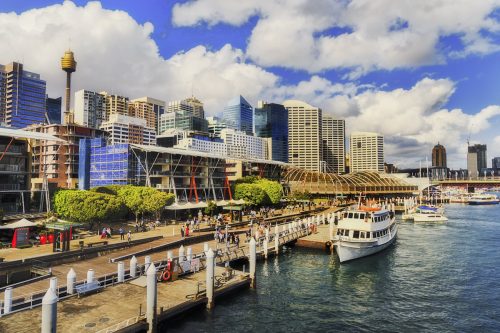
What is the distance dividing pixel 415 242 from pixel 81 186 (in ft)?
281

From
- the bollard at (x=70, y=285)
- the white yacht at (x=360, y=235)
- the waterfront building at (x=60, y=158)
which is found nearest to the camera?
the bollard at (x=70, y=285)

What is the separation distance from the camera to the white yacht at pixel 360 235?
179ft

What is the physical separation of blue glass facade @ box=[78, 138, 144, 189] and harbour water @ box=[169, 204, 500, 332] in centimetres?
4537

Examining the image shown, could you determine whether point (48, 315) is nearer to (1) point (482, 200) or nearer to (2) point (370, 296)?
(2) point (370, 296)

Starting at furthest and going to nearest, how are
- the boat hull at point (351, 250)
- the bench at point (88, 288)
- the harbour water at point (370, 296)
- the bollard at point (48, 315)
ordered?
1. the boat hull at point (351, 250)
2. the harbour water at point (370, 296)
3. the bench at point (88, 288)
4. the bollard at point (48, 315)

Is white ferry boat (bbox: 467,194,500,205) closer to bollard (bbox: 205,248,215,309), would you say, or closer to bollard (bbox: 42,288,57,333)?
bollard (bbox: 205,248,215,309)

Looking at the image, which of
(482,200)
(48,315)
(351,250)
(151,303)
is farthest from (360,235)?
(482,200)

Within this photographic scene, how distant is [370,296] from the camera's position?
4066 cm

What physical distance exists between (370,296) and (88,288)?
28.5 m

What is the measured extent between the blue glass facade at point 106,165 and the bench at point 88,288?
5777 centimetres

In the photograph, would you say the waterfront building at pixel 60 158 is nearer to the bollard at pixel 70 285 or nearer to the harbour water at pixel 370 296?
the harbour water at pixel 370 296

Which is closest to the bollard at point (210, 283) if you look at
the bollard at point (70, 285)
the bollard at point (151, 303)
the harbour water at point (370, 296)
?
the harbour water at point (370, 296)

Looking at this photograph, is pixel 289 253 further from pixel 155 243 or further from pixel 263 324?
pixel 263 324

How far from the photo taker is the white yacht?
54656mm
